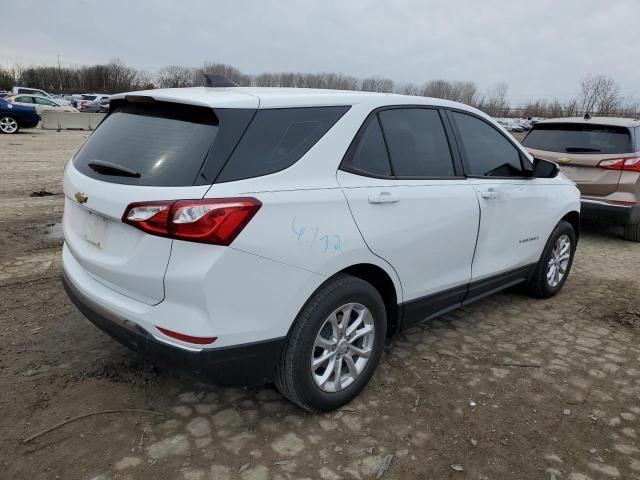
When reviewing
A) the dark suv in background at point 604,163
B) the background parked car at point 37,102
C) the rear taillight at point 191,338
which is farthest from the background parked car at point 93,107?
the rear taillight at point 191,338

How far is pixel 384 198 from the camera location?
2842 mm

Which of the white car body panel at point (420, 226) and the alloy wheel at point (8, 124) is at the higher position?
the white car body panel at point (420, 226)

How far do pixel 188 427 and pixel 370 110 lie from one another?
2.02m

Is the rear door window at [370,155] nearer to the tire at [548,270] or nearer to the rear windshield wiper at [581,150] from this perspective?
the tire at [548,270]

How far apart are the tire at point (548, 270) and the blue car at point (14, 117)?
20398 mm

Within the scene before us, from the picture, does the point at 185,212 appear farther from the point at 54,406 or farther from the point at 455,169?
the point at 455,169

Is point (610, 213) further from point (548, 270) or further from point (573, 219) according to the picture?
point (548, 270)

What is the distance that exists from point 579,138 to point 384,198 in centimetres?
553

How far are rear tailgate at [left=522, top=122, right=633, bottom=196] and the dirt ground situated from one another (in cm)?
312

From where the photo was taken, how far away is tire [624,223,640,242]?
7.31 meters

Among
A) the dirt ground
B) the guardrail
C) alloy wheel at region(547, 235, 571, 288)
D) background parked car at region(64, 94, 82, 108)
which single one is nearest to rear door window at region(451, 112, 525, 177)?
alloy wheel at region(547, 235, 571, 288)

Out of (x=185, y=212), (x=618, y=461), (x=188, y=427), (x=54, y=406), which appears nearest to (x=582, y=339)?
(x=618, y=461)

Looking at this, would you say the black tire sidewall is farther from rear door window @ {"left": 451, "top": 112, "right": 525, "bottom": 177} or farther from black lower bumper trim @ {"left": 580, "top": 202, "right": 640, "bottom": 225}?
black lower bumper trim @ {"left": 580, "top": 202, "right": 640, "bottom": 225}

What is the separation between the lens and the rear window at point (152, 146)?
7.68 ft
